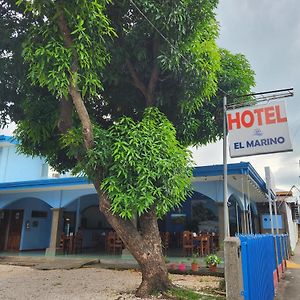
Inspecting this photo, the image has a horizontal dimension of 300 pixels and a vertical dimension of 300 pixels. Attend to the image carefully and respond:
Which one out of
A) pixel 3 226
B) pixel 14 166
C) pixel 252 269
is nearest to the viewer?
pixel 252 269

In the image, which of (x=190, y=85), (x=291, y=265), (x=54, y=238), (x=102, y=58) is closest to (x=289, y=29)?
(x=190, y=85)

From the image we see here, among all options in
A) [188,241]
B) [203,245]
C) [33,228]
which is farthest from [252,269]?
[33,228]

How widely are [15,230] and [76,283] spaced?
9.61 meters

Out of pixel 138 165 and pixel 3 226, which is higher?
pixel 138 165

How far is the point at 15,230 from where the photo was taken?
16.6 meters

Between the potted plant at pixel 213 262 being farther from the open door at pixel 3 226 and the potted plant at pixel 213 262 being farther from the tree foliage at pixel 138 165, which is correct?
the open door at pixel 3 226

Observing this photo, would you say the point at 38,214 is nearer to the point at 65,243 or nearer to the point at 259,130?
the point at 65,243

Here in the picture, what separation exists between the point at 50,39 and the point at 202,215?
41.9 ft

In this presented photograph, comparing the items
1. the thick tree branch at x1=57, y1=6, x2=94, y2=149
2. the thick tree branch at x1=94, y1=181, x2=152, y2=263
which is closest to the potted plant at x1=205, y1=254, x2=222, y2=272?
the thick tree branch at x1=94, y1=181, x2=152, y2=263

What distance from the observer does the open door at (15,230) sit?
16.3 metres

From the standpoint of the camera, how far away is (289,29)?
871 cm

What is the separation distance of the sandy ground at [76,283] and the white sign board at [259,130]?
3396 mm

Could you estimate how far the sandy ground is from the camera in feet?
23.1

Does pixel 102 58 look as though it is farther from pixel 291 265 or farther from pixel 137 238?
pixel 291 265
